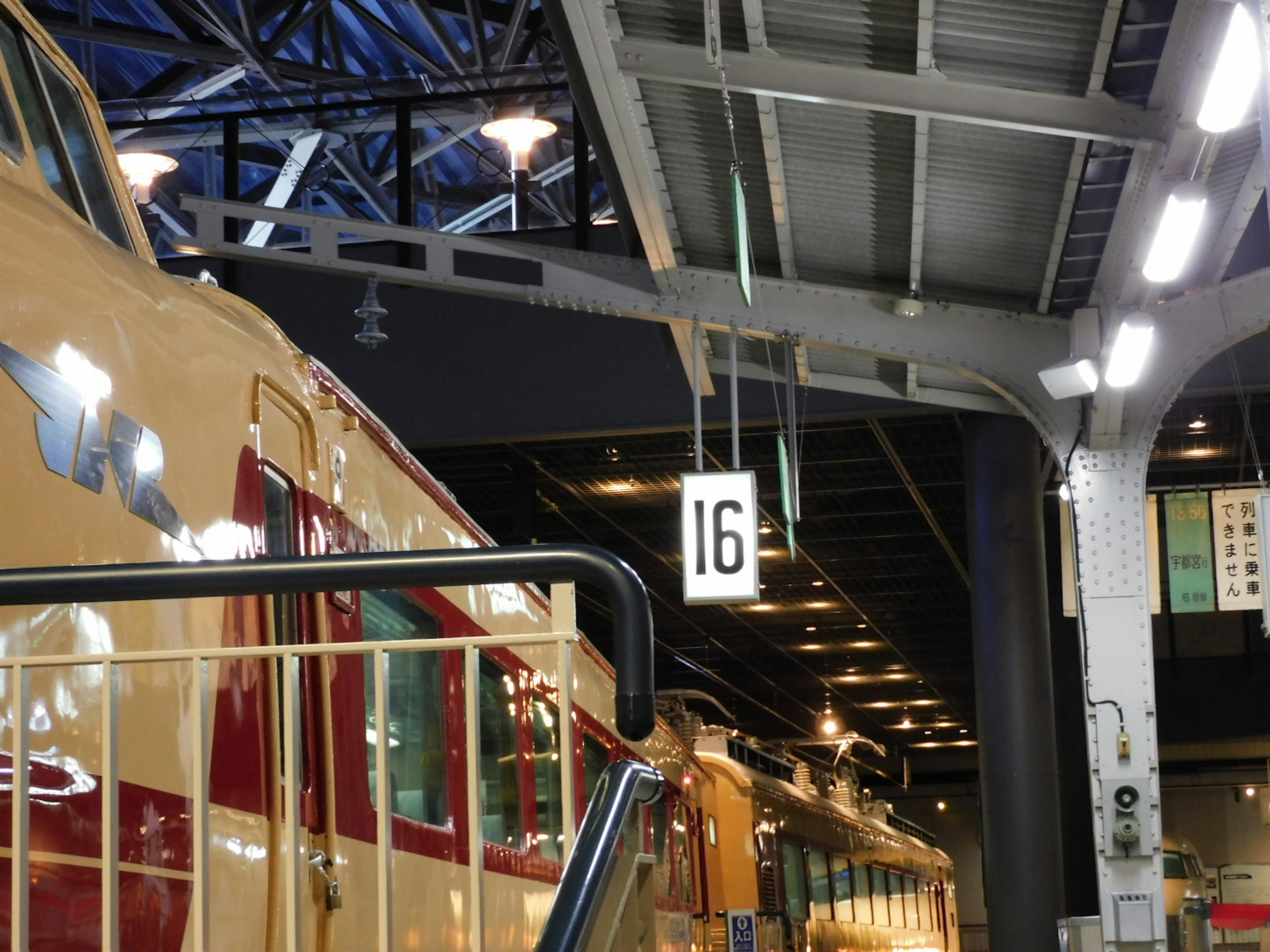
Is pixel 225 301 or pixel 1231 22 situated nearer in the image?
pixel 225 301

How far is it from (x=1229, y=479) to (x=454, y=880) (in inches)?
708

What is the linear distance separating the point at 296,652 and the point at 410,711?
3164 mm

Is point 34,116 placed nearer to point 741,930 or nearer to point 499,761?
point 499,761

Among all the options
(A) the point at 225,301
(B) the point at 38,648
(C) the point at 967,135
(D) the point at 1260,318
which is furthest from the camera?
(D) the point at 1260,318

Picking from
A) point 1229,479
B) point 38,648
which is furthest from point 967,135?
point 1229,479

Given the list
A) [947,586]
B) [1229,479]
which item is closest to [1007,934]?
[1229,479]

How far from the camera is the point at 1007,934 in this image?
15070 millimetres

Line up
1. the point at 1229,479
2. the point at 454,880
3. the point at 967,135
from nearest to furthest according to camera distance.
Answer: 1. the point at 454,880
2. the point at 967,135
3. the point at 1229,479

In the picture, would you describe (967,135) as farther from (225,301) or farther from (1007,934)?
(1007,934)

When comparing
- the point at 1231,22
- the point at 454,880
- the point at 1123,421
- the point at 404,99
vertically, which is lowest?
the point at 454,880

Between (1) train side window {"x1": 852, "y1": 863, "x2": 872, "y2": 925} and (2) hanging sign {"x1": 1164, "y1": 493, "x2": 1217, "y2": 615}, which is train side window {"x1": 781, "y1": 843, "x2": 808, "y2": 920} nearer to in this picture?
(1) train side window {"x1": 852, "y1": 863, "x2": 872, "y2": 925}

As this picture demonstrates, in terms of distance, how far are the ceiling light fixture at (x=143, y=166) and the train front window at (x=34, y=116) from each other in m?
13.8

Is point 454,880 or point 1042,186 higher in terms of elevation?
point 1042,186

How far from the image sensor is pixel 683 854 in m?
13.5
